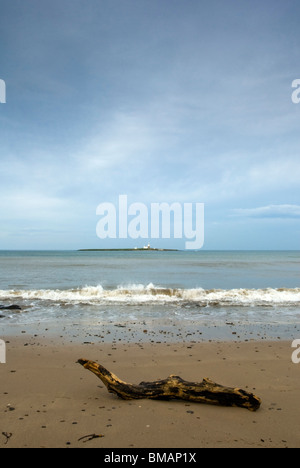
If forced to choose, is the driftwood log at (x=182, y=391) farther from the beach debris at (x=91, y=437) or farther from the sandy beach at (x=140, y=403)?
the beach debris at (x=91, y=437)

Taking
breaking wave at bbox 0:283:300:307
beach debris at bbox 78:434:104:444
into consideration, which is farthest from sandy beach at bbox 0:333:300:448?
breaking wave at bbox 0:283:300:307

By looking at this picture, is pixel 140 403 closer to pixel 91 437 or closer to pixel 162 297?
pixel 91 437

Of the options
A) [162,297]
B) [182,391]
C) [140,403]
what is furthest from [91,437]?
[162,297]

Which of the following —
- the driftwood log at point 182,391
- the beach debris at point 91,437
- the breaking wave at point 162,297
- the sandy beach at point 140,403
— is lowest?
the breaking wave at point 162,297

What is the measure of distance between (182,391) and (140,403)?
0.65 metres

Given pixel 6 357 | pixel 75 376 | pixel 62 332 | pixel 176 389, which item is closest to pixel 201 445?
pixel 176 389

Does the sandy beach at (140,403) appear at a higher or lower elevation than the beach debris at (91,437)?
lower

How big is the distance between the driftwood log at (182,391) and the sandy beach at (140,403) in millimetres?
97

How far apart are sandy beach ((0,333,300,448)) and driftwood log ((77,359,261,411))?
0.10 m

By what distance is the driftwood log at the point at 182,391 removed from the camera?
15.5 ft

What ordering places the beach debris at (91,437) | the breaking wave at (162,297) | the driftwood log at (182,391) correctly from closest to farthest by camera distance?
the beach debris at (91,437)
the driftwood log at (182,391)
the breaking wave at (162,297)

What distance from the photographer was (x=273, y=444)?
385 centimetres

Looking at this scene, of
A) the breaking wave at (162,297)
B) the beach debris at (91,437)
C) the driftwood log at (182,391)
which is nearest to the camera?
the beach debris at (91,437)

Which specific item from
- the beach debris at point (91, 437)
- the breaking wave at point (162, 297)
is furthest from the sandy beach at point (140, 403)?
the breaking wave at point (162, 297)
